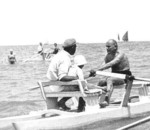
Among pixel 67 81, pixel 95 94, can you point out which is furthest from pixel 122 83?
pixel 67 81

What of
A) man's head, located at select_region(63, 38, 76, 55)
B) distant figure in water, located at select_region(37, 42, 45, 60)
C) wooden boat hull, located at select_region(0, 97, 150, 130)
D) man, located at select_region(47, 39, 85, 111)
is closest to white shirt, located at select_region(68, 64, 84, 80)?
man, located at select_region(47, 39, 85, 111)

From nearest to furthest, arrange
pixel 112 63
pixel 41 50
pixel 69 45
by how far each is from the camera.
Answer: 1. pixel 69 45
2. pixel 112 63
3. pixel 41 50

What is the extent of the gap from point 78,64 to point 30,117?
1327 mm

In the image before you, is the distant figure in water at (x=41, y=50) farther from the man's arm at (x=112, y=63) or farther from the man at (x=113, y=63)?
the man's arm at (x=112, y=63)

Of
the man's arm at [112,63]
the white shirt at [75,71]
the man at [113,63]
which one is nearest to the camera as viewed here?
the white shirt at [75,71]

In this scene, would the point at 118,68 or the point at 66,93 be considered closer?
the point at 66,93

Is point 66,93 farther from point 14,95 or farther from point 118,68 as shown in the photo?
point 14,95

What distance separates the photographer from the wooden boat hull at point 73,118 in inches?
271

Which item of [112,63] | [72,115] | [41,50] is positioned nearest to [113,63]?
[112,63]

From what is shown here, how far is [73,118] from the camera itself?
727cm

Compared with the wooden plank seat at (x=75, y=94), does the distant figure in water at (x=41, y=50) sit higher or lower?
lower

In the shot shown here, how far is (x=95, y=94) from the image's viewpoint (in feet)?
25.2

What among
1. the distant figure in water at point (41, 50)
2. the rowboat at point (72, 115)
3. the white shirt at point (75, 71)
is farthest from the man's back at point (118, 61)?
the distant figure in water at point (41, 50)

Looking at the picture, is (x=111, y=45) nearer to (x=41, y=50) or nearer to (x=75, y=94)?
(x=75, y=94)
